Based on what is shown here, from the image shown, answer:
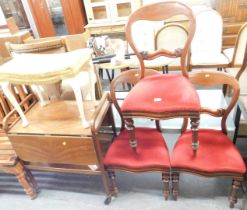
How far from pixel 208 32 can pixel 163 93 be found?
166 centimetres

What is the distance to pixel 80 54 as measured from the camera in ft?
4.57

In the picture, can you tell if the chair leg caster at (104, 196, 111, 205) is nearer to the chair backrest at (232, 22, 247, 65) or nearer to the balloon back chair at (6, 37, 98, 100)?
the balloon back chair at (6, 37, 98, 100)

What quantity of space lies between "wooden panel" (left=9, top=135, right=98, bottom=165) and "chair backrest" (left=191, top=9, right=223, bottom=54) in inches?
72.4

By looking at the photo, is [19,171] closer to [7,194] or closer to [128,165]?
[7,194]

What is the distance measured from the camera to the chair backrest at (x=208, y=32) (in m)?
2.48

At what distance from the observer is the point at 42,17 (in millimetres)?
3875

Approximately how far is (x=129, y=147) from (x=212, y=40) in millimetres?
1747

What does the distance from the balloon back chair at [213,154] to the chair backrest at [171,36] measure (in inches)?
42.1

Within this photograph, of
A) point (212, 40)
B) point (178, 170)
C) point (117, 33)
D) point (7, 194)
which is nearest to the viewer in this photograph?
point (178, 170)

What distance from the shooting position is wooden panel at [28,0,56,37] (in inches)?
148

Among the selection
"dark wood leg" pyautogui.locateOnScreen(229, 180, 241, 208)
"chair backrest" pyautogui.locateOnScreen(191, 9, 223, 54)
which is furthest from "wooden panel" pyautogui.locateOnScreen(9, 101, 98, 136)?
"chair backrest" pyautogui.locateOnScreen(191, 9, 223, 54)

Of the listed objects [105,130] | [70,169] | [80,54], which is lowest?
[70,169]

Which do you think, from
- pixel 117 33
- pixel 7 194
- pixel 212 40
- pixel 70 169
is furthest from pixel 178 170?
pixel 117 33

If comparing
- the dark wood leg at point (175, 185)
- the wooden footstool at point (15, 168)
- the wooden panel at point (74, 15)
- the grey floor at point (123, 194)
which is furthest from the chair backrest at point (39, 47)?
the wooden panel at point (74, 15)
